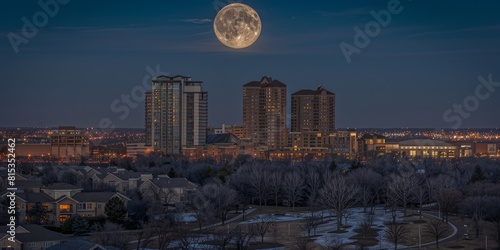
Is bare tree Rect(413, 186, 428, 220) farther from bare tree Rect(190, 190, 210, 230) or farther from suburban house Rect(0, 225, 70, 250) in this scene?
suburban house Rect(0, 225, 70, 250)

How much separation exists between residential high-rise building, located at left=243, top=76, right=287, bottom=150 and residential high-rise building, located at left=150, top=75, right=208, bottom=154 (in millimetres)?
21582

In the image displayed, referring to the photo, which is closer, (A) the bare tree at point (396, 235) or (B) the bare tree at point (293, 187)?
(A) the bare tree at point (396, 235)

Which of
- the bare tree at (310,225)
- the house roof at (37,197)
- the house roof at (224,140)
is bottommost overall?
the bare tree at (310,225)

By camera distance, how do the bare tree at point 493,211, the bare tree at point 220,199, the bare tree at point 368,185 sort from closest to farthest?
the bare tree at point 493,211 → the bare tree at point 220,199 → the bare tree at point 368,185

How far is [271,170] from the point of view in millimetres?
64125

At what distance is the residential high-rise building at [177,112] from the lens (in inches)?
4636

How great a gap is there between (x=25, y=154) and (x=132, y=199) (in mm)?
77886

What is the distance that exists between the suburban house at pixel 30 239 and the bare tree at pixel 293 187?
2188 centimetres

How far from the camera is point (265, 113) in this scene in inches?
5571

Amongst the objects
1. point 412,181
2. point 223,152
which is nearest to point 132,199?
point 412,181

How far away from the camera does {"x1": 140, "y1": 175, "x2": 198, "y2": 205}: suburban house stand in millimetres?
50134

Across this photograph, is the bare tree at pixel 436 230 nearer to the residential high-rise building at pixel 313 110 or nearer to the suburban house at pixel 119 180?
the suburban house at pixel 119 180

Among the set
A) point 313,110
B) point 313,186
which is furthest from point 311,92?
Answer: point 313,186

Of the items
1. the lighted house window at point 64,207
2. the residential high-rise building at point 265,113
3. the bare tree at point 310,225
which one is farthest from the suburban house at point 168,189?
the residential high-rise building at point 265,113
